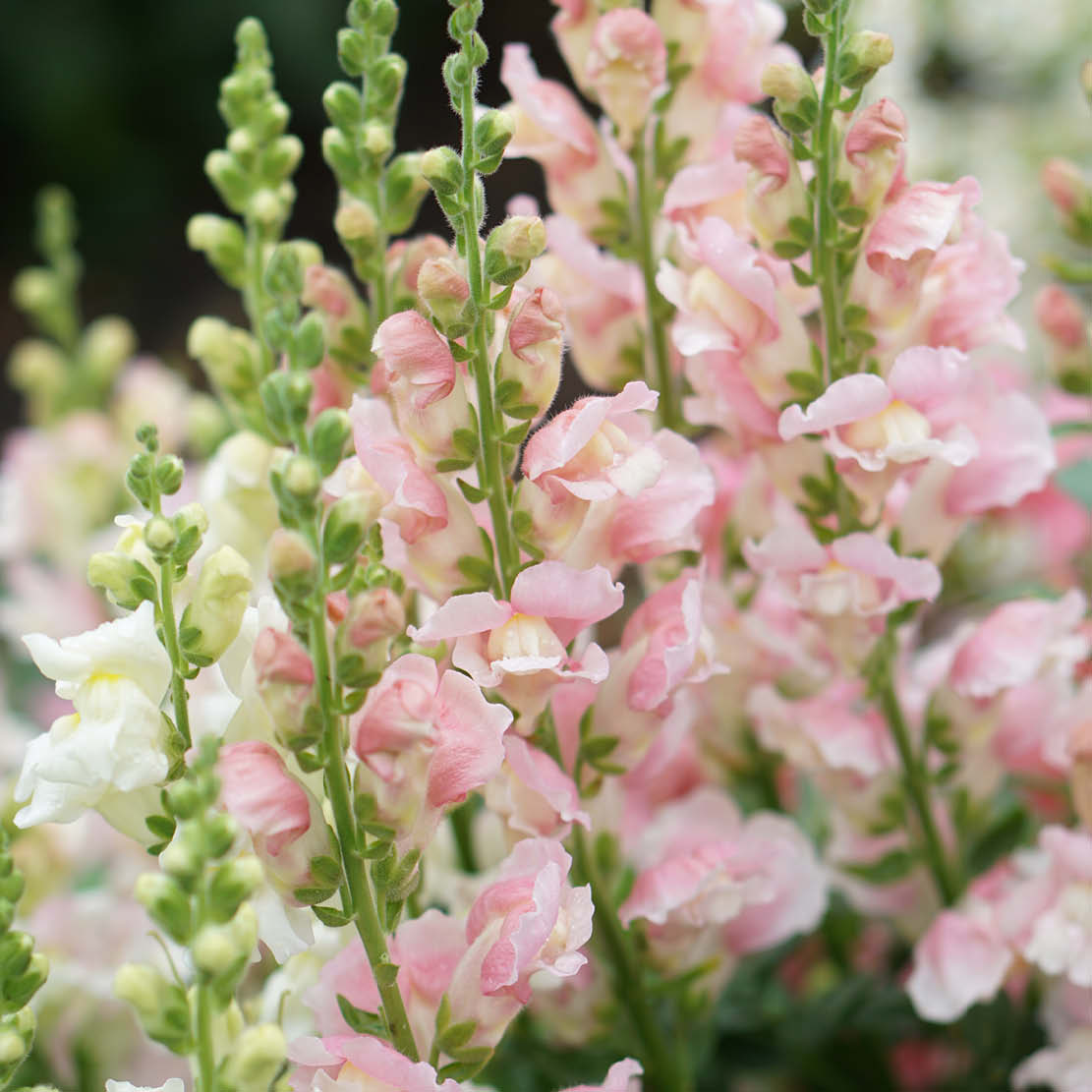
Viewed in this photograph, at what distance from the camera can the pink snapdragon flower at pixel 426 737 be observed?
36 cm

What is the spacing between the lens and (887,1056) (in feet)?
2.18

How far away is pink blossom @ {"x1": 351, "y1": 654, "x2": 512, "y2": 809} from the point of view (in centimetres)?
36

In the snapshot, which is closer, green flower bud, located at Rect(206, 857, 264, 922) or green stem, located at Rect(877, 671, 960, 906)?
green flower bud, located at Rect(206, 857, 264, 922)

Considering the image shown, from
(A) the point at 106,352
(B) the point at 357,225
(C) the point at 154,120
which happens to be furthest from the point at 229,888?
(C) the point at 154,120

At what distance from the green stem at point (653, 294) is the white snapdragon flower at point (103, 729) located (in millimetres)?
224

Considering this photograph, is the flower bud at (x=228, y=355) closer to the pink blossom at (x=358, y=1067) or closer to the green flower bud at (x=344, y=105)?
the green flower bud at (x=344, y=105)

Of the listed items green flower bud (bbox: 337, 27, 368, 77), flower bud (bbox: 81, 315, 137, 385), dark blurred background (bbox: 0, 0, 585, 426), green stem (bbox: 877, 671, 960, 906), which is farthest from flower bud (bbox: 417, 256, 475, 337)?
dark blurred background (bbox: 0, 0, 585, 426)

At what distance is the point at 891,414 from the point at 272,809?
0.23 metres

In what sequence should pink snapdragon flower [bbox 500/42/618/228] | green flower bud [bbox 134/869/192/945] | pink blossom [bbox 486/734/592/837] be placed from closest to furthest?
green flower bud [bbox 134/869/192/945] → pink blossom [bbox 486/734/592/837] → pink snapdragon flower [bbox 500/42/618/228]

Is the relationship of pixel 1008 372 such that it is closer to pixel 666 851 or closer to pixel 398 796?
pixel 666 851

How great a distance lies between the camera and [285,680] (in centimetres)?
35

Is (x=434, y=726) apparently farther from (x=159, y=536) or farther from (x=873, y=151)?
(x=873, y=151)

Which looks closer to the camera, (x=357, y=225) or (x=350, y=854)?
(x=350, y=854)

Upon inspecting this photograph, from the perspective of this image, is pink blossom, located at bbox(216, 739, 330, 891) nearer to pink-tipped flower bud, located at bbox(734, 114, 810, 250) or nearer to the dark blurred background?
pink-tipped flower bud, located at bbox(734, 114, 810, 250)
